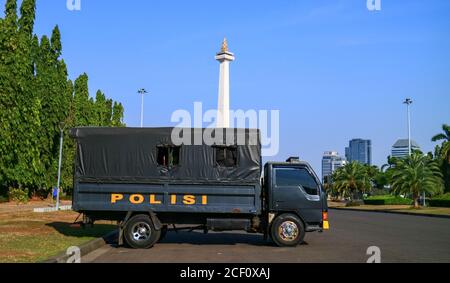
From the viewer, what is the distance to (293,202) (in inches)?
527

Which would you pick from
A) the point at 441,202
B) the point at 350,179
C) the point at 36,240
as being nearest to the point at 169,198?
the point at 36,240

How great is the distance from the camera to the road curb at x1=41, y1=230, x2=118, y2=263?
979cm

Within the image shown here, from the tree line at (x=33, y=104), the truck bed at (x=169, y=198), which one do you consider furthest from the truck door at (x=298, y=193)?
the tree line at (x=33, y=104)

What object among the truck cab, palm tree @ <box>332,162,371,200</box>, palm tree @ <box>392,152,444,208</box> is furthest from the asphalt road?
palm tree @ <box>332,162,371,200</box>

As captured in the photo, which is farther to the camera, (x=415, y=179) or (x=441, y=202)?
(x=441, y=202)

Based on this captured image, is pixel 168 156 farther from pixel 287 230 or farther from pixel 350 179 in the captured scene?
pixel 350 179

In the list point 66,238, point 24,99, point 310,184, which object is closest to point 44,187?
point 24,99

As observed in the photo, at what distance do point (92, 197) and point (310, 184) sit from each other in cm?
597

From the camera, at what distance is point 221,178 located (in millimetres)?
13039

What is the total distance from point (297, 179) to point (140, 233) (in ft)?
14.9

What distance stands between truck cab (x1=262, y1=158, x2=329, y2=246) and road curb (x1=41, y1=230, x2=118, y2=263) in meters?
4.72
